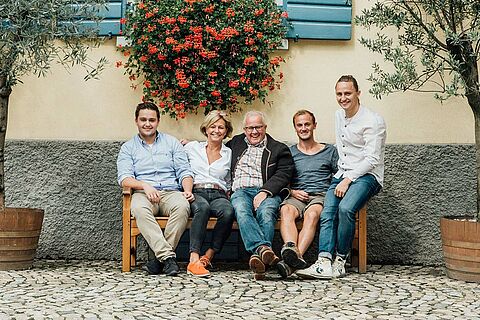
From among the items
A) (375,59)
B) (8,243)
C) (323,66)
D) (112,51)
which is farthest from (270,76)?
(8,243)

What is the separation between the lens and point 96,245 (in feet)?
22.6

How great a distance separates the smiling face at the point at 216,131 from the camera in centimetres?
639

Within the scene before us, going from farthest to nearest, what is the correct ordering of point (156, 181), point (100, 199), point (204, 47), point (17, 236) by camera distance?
point (100, 199)
point (204, 47)
point (156, 181)
point (17, 236)

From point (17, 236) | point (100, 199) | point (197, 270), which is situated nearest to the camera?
point (197, 270)

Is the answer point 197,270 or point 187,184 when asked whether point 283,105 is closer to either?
point 187,184

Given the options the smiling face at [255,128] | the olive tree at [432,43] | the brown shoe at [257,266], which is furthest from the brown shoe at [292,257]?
the olive tree at [432,43]

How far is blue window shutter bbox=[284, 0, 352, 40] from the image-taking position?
6.91 m

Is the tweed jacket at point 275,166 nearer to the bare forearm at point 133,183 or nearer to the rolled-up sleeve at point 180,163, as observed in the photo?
the rolled-up sleeve at point 180,163

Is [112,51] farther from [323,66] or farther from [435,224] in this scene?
[435,224]

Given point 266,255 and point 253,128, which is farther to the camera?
point 253,128

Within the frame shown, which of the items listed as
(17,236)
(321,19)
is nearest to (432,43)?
(321,19)

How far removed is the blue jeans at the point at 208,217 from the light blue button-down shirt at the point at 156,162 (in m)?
0.29

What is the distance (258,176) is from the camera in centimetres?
631

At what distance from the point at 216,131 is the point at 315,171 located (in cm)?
83
